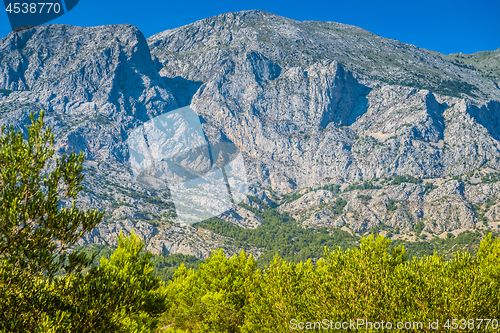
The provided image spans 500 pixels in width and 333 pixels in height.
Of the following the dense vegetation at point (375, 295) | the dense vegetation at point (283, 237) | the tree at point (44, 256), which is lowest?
the dense vegetation at point (283, 237)

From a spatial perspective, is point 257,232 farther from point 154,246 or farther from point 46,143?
point 46,143

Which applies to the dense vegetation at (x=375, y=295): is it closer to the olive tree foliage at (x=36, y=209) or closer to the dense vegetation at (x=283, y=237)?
the olive tree foliage at (x=36, y=209)

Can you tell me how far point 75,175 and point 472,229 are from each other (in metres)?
171

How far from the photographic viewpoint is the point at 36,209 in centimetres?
830

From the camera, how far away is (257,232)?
18212cm

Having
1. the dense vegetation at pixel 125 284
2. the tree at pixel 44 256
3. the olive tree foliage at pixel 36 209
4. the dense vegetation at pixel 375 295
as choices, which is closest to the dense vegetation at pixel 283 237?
the dense vegetation at pixel 375 295

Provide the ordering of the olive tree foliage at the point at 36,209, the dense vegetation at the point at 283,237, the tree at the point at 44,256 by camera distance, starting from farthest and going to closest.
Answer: the dense vegetation at the point at 283,237, the olive tree foliage at the point at 36,209, the tree at the point at 44,256

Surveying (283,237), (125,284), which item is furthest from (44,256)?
(283,237)

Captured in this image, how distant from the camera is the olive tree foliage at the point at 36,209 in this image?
26.1ft

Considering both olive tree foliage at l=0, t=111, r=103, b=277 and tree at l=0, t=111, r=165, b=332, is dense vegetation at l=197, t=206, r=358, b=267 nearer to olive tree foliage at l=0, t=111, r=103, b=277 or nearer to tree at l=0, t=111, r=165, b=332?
tree at l=0, t=111, r=165, b=332

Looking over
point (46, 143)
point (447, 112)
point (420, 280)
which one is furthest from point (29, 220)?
point (447, 112)

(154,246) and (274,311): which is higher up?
(274,311)

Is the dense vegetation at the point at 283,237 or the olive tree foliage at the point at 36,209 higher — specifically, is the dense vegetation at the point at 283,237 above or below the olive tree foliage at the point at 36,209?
below

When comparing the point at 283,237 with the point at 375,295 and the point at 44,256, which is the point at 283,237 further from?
the point at 44,256
